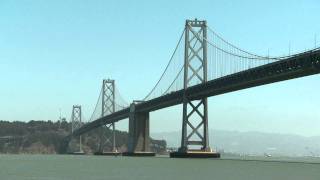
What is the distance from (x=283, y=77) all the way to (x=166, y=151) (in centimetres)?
11655

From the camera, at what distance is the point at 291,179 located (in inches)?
1243

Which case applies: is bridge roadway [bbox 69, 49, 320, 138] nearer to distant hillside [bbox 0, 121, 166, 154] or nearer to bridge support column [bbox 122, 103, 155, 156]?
bridge support column [bbox 122, 103, 155, 156]

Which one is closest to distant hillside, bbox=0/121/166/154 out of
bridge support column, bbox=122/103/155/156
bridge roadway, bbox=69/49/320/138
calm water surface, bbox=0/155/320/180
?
bridge support column, bbox=122/103/155/156

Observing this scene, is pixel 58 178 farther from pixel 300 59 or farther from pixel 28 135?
pixel 28 135

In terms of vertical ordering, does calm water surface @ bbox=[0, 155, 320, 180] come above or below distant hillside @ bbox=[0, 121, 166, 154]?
below

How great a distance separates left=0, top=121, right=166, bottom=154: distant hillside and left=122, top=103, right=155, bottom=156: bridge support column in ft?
172

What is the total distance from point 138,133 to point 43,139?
8659 centimetres

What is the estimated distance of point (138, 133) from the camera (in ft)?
275

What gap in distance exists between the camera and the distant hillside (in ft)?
506

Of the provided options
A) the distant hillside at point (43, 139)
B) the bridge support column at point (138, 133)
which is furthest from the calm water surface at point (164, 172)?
the distant hillside at point (43, 139)

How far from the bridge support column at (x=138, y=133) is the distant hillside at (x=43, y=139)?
172 ft

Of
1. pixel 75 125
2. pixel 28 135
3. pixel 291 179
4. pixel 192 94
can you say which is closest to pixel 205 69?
pixel 192 94

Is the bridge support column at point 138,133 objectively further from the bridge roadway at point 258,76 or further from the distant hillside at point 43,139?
the distant hillside at point 43,139

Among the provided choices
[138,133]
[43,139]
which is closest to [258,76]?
[138,133]
